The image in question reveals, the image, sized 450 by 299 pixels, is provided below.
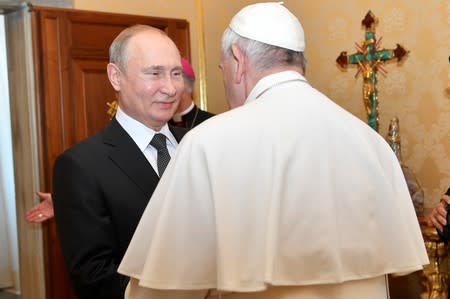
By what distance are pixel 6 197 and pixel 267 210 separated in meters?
5.28

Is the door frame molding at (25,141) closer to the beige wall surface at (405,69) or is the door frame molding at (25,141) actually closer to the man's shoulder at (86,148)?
the beige wall surface at (405,69)

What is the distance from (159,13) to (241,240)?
13.3 ft

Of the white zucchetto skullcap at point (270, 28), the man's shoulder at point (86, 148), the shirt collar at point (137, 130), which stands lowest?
the man's shoulder at point (86, 148)

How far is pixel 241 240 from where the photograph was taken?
1687 mm

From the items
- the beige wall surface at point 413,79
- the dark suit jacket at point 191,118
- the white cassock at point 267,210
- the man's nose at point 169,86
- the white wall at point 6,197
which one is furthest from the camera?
the white wall at point 6,197

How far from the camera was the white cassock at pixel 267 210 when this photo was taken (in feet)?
5.54

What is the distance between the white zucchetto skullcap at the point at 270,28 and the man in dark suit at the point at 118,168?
0.59m

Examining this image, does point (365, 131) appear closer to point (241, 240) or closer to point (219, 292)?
point (241, 240)

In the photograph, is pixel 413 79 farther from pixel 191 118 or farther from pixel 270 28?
pixel 270 28

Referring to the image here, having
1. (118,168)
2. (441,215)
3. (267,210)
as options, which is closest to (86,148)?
(118,168)

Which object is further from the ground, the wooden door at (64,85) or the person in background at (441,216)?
the wooden door at (64,85)

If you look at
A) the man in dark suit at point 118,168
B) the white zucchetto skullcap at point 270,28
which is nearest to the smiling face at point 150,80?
the man in dark suit at point 118,168

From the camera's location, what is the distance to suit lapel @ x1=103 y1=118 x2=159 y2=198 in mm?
2387

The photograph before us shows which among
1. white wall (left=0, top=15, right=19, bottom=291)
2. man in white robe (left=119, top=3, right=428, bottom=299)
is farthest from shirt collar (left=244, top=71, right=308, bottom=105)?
white wall (left=0, top=15, right=19, bottom=291)
